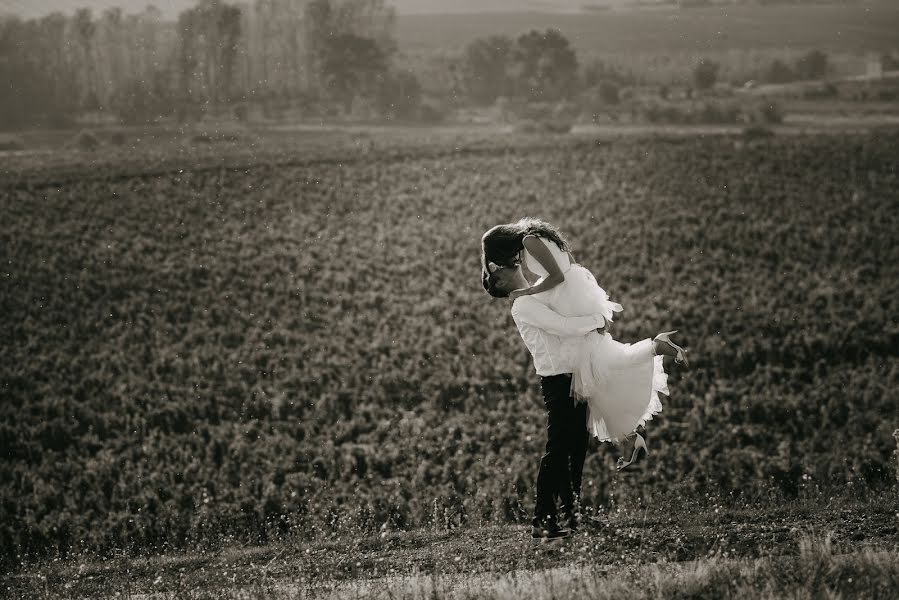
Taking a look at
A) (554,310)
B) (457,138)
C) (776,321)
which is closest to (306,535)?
(554,310)

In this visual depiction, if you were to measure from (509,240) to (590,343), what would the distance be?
0.85m

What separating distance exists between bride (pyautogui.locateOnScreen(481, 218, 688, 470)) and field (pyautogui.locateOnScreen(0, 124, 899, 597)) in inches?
34.2

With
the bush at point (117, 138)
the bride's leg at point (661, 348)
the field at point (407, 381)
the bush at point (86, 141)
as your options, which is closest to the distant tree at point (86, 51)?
the bush at point (117, 138)

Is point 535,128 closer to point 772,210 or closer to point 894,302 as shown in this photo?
point 772,210

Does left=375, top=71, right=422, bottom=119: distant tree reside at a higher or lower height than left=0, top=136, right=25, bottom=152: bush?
higher

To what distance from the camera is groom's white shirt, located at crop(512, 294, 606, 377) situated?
5.73 meters

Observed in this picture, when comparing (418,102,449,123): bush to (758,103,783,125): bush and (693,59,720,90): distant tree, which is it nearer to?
(693,59,720,90): distant tree

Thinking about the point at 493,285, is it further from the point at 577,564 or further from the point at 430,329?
the point at 430,329

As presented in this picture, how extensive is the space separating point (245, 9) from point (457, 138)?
14.1m

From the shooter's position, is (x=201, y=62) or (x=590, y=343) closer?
(x=590, y=343)

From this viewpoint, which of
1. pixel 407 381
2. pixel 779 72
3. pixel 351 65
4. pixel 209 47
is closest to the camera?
pixel 407 381

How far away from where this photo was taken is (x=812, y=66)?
44.7m

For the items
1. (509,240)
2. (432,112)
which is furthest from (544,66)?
(509,240)

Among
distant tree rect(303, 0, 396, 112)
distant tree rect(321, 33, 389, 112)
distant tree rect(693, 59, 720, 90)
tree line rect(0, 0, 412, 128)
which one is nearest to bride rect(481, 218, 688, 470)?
tree line rect(0, 0, 412, 128)
